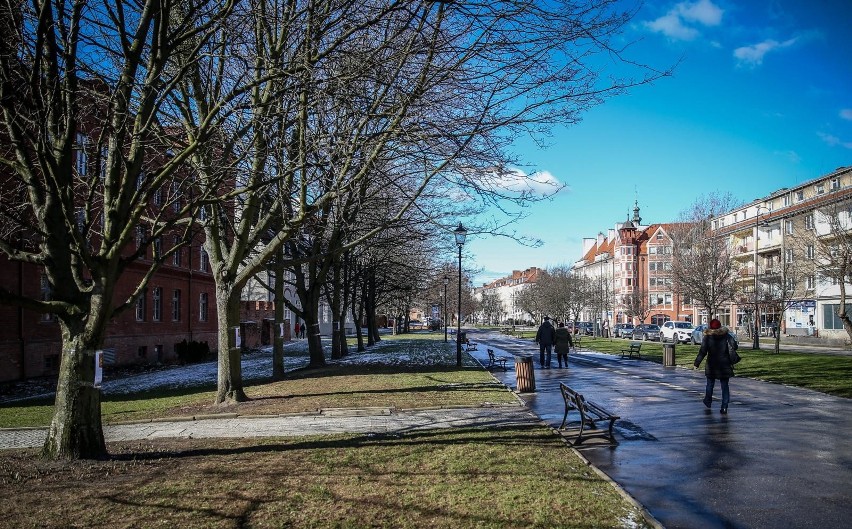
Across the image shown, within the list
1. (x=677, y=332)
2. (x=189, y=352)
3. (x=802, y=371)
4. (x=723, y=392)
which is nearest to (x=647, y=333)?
(x=677, y=332)

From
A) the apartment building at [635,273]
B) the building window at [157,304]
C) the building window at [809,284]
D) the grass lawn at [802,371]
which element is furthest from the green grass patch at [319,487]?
the apartment building at [635,273]

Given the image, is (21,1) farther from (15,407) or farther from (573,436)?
(15,407)

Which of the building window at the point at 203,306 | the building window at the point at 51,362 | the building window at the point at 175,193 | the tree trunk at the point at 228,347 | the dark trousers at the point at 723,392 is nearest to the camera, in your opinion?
the building window at the point at 175,193

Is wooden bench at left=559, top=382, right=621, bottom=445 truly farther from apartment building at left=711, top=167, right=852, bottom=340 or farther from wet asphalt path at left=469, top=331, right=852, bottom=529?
apartment building at left=711, top=167, right=852, bottom=340

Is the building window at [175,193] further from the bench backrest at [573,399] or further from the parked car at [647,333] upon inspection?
the parked car at [647,333]

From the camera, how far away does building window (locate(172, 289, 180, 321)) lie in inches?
1309

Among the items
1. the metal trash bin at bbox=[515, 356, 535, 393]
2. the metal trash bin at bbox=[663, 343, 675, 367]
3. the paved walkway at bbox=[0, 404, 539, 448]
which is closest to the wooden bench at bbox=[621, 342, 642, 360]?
the metal trash bin at bbox=[663, 343, 675, 367]

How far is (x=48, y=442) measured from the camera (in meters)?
7.61

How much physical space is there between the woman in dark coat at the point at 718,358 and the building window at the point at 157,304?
26.3 m

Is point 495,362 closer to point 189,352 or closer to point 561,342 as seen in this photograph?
point 561,342

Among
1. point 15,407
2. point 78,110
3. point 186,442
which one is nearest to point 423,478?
point 186,442

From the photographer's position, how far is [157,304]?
3153 cm

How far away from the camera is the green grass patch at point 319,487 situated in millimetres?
5352

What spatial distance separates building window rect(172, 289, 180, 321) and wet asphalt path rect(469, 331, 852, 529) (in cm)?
2416
